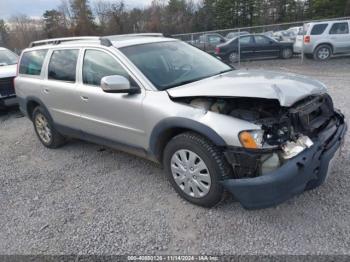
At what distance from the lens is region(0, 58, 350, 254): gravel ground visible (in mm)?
2559

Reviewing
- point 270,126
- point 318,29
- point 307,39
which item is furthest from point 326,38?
point 270,126

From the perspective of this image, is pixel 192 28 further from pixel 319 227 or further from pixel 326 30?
pixel 319 227

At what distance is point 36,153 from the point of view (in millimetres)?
4969

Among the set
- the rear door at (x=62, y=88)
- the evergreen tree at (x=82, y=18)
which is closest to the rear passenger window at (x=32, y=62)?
the rear door at (x=62, y=88)

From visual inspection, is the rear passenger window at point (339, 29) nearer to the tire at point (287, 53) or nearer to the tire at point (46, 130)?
the tire at point (287, 53)

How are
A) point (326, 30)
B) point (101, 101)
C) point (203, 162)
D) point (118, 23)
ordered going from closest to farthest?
point (203, 162)
point (101, 101)
point (326, 30)
point (118, 23)

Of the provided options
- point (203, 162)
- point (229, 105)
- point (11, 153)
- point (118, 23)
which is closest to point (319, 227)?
point (203, 162)

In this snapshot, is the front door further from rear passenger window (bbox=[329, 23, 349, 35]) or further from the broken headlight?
rear passenger window (bbox=[329, 23, 349, 35])

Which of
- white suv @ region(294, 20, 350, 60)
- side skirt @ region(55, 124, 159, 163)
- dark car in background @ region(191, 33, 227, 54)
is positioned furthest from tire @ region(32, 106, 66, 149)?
dark car in background @ region(191, 33, 227, 54)

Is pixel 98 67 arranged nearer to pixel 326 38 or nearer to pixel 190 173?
pixel 190 173

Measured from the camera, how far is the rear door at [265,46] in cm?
1409

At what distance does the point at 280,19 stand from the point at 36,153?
42520mm

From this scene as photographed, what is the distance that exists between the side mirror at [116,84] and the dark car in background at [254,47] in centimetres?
1163

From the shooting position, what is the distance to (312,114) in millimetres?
2945
